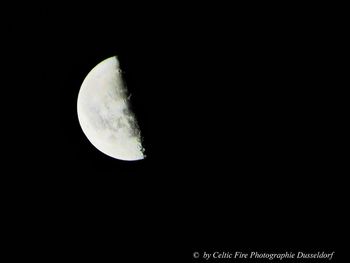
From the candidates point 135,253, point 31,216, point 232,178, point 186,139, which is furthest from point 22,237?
point 232,178

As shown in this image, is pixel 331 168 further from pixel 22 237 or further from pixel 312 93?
pixel 22 237

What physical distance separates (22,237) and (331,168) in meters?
5.17

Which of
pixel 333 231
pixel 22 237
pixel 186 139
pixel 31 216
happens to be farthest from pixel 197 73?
pixel 22 237

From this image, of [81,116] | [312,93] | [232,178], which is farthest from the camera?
[232,178]

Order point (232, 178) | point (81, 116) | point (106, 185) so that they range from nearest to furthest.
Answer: point (81, 116), point (232, 178), point (106, 185)

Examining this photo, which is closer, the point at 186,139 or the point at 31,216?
the point at 186,139

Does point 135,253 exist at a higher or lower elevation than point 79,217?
lower

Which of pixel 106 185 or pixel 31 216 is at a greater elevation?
pixel 106 185

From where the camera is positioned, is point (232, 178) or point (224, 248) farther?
point (232, 178)

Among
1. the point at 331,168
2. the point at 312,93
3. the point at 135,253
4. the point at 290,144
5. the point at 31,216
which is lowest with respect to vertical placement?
the point at 135,253

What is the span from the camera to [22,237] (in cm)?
424

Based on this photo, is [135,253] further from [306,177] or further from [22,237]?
[306,177]

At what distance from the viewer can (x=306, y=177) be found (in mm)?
3885

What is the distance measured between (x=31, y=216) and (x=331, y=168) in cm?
499
